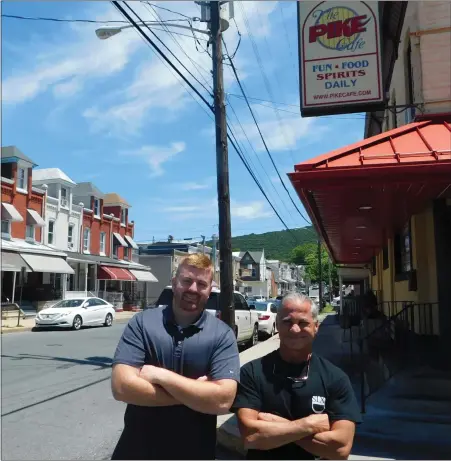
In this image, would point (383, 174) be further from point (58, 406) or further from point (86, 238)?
point (86, 238)

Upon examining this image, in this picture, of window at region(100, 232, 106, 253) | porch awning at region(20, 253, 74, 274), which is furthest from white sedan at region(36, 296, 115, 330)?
window at region(100, 232, 106, 253)

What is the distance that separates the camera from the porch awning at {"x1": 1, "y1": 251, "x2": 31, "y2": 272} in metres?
24.4

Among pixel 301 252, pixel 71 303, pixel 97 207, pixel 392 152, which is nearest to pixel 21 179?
pixel 97 207

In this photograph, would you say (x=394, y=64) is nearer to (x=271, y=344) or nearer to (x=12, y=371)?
(x=271, y=344)

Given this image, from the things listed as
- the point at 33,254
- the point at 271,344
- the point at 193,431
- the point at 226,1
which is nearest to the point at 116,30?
the point at 226,1

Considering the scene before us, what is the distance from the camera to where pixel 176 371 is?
253 cm

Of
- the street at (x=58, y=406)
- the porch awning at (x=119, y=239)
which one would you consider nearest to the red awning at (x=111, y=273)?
the porch awning at (x=119, y=239)

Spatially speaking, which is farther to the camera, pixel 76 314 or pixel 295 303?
pixel 76 314

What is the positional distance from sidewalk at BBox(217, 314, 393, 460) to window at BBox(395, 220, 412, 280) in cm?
241

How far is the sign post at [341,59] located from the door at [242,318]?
25.5 ft

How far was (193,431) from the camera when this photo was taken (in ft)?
8.25

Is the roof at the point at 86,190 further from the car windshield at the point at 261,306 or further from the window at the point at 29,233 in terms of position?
the car windshield at the point at 261,306

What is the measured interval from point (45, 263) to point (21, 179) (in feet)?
18.8

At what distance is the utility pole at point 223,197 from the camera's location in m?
9.21
